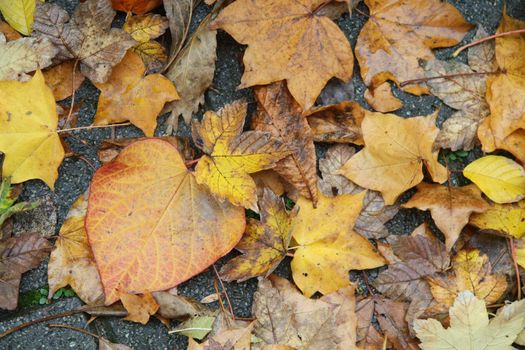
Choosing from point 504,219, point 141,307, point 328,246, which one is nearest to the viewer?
point 141,307

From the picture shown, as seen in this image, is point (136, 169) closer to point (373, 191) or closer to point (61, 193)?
point (61, 193)

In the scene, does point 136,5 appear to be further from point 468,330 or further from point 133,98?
point 468,330

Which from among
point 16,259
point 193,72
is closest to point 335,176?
point 193,72

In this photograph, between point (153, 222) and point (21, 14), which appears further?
point (21, 14)

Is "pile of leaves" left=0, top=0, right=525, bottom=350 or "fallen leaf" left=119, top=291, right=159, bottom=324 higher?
"pile of leaves" left=0, top=0, right=525, bottom=350

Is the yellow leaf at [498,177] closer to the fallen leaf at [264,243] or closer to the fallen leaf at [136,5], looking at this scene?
the fallen leaf at [264,243]

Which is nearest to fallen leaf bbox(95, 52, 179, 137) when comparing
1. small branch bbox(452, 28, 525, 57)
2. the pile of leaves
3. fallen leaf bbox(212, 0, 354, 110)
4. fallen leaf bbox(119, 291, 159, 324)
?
the pile of leaves

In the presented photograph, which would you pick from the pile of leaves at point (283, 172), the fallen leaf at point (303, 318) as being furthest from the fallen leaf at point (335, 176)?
the fallen leaf at point (303, 318)

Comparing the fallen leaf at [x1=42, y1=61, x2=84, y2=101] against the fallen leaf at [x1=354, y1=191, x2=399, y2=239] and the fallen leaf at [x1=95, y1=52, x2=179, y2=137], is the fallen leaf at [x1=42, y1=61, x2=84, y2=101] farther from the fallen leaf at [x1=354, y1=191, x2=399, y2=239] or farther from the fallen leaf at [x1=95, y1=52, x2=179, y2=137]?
the fallen leaf at [x1=354, y1=191, x2=399, y2=239]
